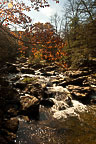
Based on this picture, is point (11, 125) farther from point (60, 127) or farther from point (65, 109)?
point (65, 109)

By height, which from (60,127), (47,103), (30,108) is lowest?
(47,103)

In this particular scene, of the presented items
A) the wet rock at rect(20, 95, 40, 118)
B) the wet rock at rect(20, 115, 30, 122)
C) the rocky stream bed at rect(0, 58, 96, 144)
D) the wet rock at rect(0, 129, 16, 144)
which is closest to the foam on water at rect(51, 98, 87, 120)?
the rocky stream bed at rect(0, 58, 96, 144)

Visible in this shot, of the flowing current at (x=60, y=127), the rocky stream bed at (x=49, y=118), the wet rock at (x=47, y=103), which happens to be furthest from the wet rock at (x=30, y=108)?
the wet rock at (x=47, y=103)

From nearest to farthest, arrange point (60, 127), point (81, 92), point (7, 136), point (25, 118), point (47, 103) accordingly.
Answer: point (7, 136) → point (60, 127) → point (25, 118) → point (47, 103) → point (81, 92)

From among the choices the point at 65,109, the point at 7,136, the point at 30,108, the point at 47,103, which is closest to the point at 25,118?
the point at 30,108

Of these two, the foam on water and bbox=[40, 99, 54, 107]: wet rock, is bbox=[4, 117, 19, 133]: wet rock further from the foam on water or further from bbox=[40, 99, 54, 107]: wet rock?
bbox=[40, 99, 54, 107]: wet rock

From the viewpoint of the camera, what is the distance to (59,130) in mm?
3982

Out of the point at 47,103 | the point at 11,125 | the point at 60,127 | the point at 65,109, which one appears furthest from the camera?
the point at 47,103

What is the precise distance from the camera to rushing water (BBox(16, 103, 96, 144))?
345 cm

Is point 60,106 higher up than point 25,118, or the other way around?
point 25,118

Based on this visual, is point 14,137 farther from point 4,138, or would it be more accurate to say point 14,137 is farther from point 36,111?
point 36,111

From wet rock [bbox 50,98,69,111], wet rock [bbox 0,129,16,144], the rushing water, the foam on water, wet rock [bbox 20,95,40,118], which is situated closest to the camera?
wet rock [bbox 0,129,16,144]

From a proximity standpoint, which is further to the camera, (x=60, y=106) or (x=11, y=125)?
(x=60, y=106)

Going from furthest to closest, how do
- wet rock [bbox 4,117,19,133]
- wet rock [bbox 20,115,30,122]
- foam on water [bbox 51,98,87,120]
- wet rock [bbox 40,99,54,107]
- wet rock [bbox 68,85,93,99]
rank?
wet rock [bbox 68,85,93,99] < wet rock [bbox 40,99,54,107] < foam on water [bbox 51,98,87,120] < wet rock [bbox 20,115,30,122] < wet rock [bbox 4,117,19,133]
